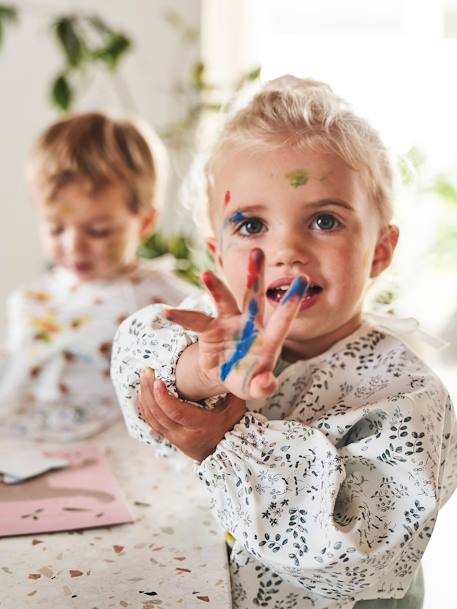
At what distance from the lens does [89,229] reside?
1.48 meters

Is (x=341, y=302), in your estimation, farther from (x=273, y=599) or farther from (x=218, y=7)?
(x=218, y=7)

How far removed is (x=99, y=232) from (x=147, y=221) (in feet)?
0.38

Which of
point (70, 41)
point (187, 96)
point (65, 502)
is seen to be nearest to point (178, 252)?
point (70, 41)

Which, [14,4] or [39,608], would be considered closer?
[39,608]

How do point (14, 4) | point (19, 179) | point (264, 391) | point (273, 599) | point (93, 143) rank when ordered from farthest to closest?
point (19, 179)
point (14, 4)
point (93, 143)
point (273, 599)
point (264, 391)

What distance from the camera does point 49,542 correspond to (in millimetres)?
947

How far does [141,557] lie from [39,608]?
0.47ft

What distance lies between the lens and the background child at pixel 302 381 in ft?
2.66

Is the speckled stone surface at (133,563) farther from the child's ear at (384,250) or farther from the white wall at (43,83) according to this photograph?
the white wall at (43,83)

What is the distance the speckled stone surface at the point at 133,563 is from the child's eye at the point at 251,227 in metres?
0.36

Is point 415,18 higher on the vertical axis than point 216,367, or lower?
higher

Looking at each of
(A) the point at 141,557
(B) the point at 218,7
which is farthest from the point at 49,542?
(B) the point at 218,7

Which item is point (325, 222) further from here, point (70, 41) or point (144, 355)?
point (70, 41)

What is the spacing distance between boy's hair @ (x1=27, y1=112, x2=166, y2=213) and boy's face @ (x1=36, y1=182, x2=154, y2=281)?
0.05ft
